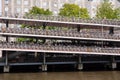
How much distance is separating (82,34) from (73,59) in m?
5.61

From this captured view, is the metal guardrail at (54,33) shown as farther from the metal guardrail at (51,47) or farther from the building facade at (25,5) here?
the building facade at (25,5)

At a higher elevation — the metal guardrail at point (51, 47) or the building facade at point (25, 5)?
the building facade at point (25, 5)

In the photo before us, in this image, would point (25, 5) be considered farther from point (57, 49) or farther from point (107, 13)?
point (57, 49)

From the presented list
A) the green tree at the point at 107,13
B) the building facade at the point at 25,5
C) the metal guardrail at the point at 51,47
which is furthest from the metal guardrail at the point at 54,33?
the building facade at the point at 25,5

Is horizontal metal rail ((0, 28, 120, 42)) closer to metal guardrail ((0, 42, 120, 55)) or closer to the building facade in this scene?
metal guardrail ((0, 42, 120, 55))

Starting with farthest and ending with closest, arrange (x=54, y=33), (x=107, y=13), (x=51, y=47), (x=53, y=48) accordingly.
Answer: (x=107, y=13) → (x=54, y=33) → (x=53, y=48) → (x=51, y=47)

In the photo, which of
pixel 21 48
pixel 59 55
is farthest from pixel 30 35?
pixel 59 55

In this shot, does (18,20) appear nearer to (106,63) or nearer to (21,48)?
(21,48)

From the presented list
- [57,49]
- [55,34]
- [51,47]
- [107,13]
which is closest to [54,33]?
[55,34]

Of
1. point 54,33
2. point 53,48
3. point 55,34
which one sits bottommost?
point 53,48

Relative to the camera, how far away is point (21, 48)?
62969 mm

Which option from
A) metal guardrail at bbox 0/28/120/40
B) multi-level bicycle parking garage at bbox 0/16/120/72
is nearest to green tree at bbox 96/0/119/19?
multi-level bicycle parking garage at bbox 0/16/120/72

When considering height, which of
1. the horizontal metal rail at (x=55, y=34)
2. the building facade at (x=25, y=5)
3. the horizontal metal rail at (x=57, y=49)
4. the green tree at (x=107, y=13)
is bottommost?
the horizontal metal rail at (x=57, y=49)

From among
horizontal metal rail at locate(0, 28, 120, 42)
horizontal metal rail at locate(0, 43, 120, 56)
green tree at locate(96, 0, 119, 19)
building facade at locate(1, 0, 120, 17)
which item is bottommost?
horizontal metal rail at locate(0, 43, 120, 56)
